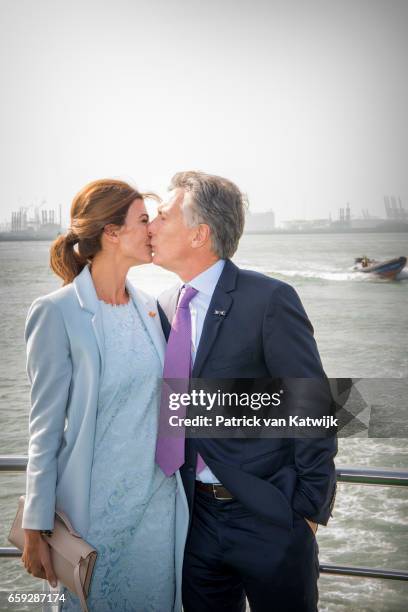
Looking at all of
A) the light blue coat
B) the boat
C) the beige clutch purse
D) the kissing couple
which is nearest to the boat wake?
the boat

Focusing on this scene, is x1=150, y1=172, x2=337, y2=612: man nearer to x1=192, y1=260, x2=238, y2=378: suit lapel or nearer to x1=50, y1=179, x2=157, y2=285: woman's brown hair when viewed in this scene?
x1=192, y1=260, x2=238, y2=378: suit lapel

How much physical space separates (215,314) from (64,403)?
0.58 m

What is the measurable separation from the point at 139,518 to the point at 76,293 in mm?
821

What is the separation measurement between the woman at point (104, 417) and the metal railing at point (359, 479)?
0.18 meters

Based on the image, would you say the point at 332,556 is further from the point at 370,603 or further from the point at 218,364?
the point at 218,364

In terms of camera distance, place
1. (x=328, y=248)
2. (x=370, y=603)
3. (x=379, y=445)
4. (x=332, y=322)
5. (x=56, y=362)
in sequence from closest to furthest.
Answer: (x=56, y=362)
(x=370, y=603)
(x=379, y=445)
(x=332, y=322)
(x=328, y=248)

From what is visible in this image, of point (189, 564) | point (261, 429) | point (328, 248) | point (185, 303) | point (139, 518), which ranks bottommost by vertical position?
point (328, 248)

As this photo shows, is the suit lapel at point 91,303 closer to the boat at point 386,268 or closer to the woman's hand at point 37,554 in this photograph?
Result: the woman's hand at point 37,554

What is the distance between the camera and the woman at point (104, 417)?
1967 mm

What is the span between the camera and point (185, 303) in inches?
87.6

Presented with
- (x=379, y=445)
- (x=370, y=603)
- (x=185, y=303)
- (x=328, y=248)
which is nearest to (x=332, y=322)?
(x=379, y=445)

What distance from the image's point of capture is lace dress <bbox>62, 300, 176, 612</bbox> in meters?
2.10

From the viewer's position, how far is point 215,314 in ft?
6.89

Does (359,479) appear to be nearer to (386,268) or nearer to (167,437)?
(167,437)
